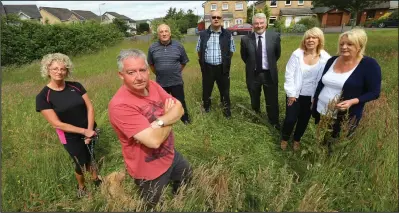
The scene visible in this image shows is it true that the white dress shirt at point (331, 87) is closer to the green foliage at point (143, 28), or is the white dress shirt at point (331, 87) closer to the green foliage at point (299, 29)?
the green foliage at point (299, 29)

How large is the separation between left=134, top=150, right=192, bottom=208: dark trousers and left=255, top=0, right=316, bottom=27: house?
42433mm

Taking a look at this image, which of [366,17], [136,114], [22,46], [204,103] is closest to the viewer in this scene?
[136,114]

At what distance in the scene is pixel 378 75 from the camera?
2.70 metres

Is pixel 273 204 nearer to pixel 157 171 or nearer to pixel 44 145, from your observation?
pixel 157 171

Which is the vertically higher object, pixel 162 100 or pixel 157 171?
pixel 162 100

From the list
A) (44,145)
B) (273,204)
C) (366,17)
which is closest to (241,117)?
(273,204)

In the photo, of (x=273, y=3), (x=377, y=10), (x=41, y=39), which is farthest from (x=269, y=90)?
(x=377, y=10)

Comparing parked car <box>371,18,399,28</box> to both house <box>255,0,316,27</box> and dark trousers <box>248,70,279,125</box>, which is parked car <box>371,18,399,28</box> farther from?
dark trousers <box>248,70,279,125</box>

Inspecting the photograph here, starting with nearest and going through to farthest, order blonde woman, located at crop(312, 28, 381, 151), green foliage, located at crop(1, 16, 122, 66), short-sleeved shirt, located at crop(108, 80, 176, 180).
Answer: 1. short-sleeved shirt, located at crop(108, 80, 176, 180)
2. blonde woman, located at crop(312, 28, 381, 151)
3. green foliage, located at crop(1, 16, 122, 66)

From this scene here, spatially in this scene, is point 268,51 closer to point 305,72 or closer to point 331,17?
point 305,72

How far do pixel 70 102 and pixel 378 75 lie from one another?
10.8 feet

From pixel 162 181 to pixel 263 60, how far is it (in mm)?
2921

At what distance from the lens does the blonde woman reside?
2.70 metres

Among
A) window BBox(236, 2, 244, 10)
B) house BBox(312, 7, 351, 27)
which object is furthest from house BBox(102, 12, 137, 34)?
house BBox(312, 7, 351, 27)
